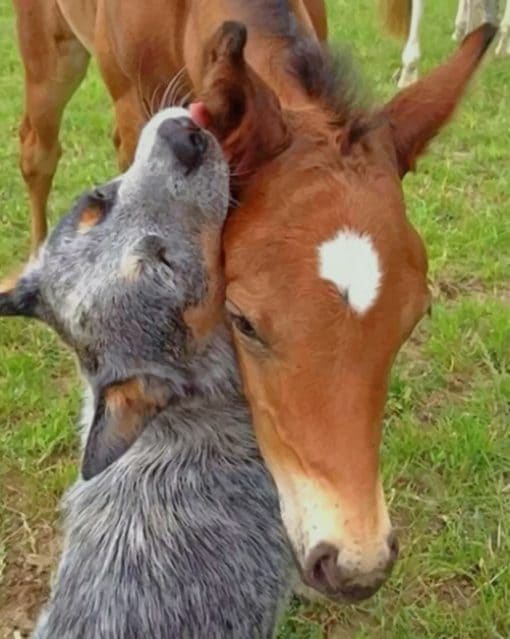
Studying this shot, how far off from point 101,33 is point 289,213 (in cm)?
172

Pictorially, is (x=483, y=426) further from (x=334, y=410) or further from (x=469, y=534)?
(x=334, y=410)

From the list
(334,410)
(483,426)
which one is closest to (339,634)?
(483,426)

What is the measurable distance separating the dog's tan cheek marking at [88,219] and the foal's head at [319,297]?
0.24 m

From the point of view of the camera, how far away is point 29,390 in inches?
142

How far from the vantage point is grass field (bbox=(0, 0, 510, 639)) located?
9.09 feet

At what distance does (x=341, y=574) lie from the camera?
1.75m

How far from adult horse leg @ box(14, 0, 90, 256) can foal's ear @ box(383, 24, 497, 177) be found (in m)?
2.20

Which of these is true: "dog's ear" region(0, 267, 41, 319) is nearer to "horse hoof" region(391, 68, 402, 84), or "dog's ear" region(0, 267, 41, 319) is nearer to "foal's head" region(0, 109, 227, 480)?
"foal's head" region(0, 109, 227, 480)

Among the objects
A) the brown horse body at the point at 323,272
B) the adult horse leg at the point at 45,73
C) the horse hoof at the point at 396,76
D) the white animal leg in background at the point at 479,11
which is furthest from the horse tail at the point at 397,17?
the brown horse body at the point at 323,272

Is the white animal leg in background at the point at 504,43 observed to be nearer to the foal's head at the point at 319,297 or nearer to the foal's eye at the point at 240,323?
the foal's head at the point at 319,297

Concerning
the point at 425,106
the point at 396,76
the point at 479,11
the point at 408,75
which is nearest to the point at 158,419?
the point at 425,106

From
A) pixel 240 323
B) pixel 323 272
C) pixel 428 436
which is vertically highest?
pixel 323 272

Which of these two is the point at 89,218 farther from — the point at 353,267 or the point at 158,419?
the point at 353,267

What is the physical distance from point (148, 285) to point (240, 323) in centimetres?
16
